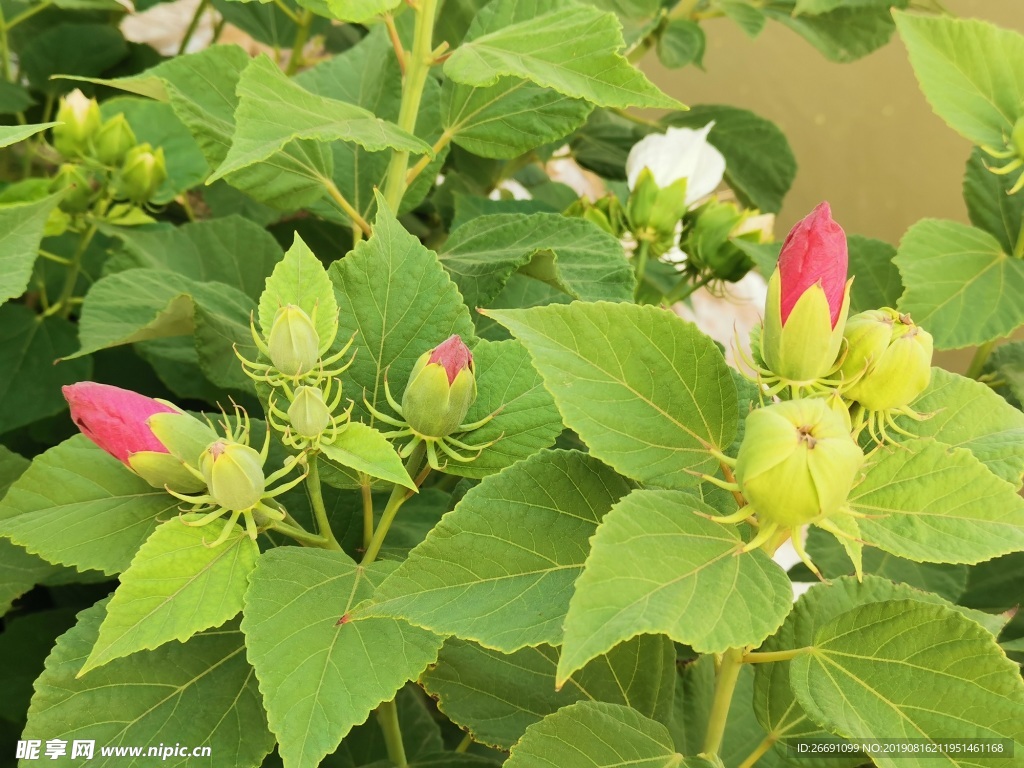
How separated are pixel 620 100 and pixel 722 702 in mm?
261

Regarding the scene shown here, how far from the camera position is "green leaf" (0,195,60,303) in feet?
1.42

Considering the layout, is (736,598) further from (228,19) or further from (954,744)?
(228,19)

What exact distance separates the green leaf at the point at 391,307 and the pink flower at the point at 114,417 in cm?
9

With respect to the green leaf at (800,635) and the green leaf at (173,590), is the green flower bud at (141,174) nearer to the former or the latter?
the green leaf at (173,590)

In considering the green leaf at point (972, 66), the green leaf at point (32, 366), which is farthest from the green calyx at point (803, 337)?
the green leaf at point (32, 366)

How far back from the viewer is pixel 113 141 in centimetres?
65

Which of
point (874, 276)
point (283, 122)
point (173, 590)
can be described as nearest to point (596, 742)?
point (173, 590)

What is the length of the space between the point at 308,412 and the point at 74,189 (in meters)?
0.39

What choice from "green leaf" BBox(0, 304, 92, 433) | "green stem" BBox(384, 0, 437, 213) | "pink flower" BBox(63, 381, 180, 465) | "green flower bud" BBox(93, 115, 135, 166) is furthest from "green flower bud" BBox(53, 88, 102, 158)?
"pink flower" BBox(63, 381, 180, 465)

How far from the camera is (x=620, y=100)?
1.34ft

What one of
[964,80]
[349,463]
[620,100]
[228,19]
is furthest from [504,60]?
[228,19]

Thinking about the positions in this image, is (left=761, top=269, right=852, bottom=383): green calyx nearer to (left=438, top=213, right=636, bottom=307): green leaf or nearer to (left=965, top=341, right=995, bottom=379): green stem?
(left=438, top=213, right=636, bottom=307): green leaf

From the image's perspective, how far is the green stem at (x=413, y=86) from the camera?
49cm

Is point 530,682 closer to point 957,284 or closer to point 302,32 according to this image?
point 957,284
